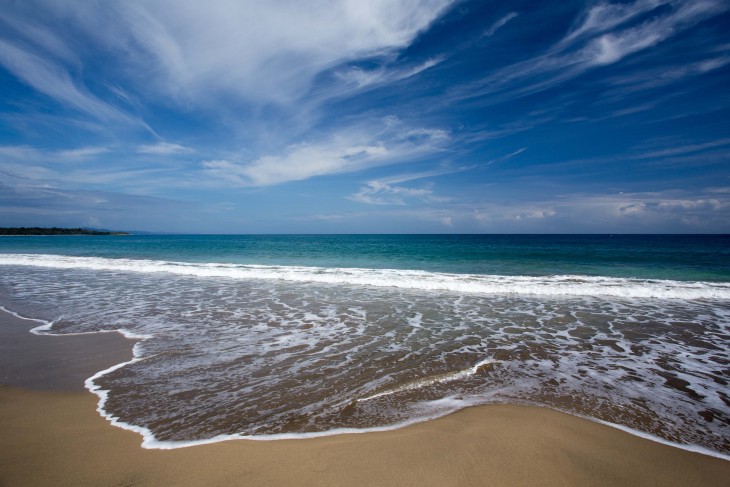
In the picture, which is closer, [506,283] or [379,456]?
[379,456]

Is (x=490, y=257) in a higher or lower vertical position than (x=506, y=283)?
higher

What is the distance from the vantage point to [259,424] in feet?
12.6

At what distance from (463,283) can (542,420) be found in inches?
473

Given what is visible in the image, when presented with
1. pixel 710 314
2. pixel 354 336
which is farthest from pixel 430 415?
pixel 710 314

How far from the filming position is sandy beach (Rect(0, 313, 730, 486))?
2.99m

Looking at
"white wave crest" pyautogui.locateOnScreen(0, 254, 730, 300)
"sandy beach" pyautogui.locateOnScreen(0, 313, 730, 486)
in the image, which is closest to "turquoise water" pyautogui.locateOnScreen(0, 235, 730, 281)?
"white wave crest" pyautogui.locateOnScreen(0, 254, 730, 300)

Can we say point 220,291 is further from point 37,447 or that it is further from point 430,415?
point 430,415

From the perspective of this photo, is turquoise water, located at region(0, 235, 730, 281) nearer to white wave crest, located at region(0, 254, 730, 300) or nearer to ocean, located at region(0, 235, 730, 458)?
white wave crest, located at region(0, 254, 730, 300)

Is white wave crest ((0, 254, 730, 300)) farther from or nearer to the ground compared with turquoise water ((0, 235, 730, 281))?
nearer to the ground

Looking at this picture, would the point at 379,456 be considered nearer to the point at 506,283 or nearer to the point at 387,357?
the point at 387,357

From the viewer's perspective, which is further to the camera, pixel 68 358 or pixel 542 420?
pixel 68 358

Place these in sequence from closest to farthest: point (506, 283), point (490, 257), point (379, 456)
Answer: point (379, 456)
point (506, 283)
point (490, 257)

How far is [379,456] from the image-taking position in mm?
3287

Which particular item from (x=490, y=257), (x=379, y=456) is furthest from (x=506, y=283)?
(x=490, y=257)
